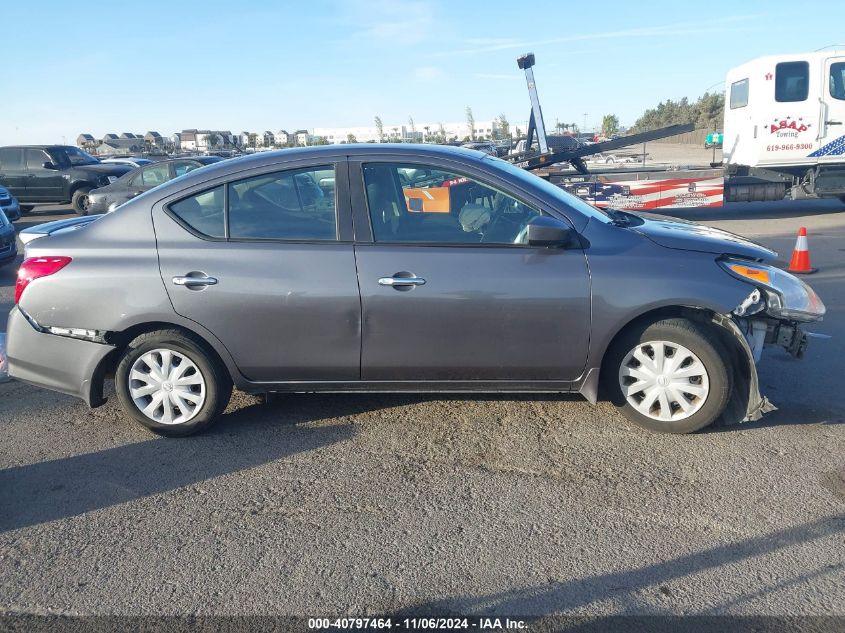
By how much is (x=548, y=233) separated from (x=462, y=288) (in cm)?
58

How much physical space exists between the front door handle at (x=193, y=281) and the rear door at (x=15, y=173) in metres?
18.6

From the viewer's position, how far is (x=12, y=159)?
796 inches

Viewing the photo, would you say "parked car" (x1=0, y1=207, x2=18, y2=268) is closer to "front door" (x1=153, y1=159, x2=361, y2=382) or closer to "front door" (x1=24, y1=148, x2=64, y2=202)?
"front door" (x1=153, y1=159, x2=361, y2=382)

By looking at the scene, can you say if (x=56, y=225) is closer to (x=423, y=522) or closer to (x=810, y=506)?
(x=423, y=522)

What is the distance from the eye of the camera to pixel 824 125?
45.1 ft

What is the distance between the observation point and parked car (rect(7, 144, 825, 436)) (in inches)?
169

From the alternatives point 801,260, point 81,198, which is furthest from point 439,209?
point 81,198

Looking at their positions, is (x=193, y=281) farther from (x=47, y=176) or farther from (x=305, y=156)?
(x=47, y=176)

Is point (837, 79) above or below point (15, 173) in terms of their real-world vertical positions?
above

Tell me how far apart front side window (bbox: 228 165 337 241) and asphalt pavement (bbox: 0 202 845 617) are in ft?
4.06

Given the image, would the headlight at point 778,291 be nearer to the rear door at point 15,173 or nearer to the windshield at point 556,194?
the windshield at point 556,194

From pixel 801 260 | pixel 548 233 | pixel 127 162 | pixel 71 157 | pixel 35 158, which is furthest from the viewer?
pixel 127 162

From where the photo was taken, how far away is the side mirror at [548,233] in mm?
4207

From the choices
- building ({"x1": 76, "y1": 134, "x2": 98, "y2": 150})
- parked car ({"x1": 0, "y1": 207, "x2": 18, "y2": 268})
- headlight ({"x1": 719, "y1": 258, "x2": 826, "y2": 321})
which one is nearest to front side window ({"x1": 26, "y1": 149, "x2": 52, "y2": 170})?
parked car ({"x1": 0, "y1": 207, "x2": 18, "y2": 268})
